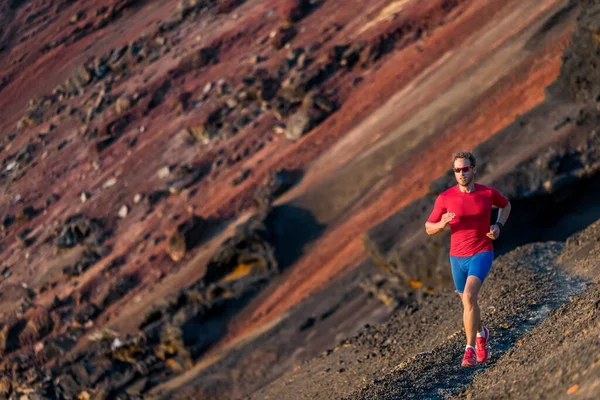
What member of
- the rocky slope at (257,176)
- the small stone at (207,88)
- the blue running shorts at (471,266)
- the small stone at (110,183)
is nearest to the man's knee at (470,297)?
the blue running shorts at (471,266)

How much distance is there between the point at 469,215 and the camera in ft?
21.7

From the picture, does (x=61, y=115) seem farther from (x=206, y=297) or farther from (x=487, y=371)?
(x=487, y=371)

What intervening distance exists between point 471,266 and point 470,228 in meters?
0.30

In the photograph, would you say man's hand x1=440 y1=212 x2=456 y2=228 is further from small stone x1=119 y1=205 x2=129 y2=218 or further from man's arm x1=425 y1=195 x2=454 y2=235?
small stone x1=119 y1=205 x2=129 y2=218

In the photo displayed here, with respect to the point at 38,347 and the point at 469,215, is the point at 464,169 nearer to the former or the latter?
the point at 469,215

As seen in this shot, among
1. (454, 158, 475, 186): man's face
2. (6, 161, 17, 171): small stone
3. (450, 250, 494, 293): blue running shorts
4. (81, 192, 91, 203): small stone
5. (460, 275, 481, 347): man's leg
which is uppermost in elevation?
(454, 158, 475, 186): man's face

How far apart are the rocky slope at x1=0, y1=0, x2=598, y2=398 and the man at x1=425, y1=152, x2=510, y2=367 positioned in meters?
4.13

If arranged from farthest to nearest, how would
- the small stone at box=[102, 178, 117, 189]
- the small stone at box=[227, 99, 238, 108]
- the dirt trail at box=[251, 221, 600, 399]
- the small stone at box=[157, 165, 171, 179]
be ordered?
the small stone at box=[102, 178, 117, 189] → the small stone at box=[227, 99, 238, 108] → the small stone at box=[157, 165, 171, 179] → the dirt trail at box=[251, 221, 600, 399]

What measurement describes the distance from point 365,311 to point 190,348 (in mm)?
6974

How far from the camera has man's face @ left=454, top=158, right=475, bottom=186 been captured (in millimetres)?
6410

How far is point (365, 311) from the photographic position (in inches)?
828

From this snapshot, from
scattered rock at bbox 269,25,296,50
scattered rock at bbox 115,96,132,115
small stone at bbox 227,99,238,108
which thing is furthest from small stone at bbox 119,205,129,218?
scattered rock at bbox 269,25,296,50

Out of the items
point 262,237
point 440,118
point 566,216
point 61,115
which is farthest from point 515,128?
point 61,115

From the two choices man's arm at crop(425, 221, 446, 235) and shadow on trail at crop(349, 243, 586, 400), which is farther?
shadow on trail at crop(349, 243, 586, 400)
